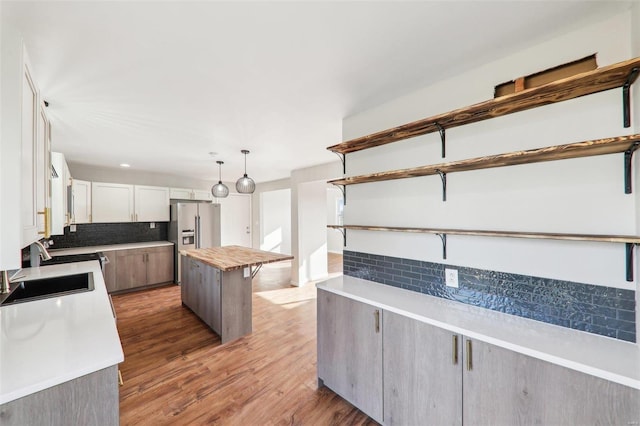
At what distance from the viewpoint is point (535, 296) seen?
4.52 feet

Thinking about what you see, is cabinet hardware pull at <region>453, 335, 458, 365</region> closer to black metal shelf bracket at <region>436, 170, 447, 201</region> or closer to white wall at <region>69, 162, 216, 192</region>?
black metal shelf bracket at <region>436, 170, 447, 201</region>

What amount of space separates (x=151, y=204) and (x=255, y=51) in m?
4.84

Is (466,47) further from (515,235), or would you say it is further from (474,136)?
(515,235)

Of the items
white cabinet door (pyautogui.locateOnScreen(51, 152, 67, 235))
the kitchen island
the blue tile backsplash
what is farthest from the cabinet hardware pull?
white cabinet door (pyautogui.locateOnScreen(51, 152, 67, 235))

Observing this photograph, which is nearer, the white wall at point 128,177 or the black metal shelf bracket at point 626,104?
the black metal shelf bracket at point 626,104

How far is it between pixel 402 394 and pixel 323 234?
155 inches

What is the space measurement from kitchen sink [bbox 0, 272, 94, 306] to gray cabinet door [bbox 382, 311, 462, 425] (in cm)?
234

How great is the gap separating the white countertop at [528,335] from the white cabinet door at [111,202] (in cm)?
493

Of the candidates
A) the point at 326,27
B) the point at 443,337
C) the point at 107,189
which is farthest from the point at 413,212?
the point at 107,189

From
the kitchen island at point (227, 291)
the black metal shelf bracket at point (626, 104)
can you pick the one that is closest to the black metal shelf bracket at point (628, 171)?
the black metal shelf bracket at point (626, 104)

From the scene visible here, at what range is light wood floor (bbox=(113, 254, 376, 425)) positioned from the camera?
178 cm

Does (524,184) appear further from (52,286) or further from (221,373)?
(52,286)

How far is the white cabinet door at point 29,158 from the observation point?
41.4 inches

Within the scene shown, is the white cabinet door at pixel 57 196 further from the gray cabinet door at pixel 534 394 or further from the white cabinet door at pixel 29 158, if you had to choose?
the gray cabinet door at pixel 534 394
